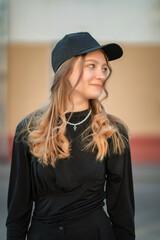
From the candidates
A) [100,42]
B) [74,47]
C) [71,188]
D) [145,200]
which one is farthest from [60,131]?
[100,42]

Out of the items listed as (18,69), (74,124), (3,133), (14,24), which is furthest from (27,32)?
(74,124)

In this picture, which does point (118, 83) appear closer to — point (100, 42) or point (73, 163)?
point (100, 42)

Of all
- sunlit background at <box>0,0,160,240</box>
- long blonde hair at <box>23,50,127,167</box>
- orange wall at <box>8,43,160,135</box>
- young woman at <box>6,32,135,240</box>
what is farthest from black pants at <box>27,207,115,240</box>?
orange wall at <box>8,43,160,135</box>

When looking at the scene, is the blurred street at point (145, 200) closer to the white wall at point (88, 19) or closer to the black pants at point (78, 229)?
the black pants at point (78, 229)

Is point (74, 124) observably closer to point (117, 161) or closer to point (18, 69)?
point (117, 161)

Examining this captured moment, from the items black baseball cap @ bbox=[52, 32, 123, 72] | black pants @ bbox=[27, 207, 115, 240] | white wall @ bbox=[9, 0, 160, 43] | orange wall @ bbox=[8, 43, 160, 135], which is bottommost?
black pants @ bbox=[27, 207, 115, 240]

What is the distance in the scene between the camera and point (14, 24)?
28.1 feet

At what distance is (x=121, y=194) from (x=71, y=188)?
0.32m

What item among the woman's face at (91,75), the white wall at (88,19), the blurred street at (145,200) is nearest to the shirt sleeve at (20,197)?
the woman's face at (91,75)

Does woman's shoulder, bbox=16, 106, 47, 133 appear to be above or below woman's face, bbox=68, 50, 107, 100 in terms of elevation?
below

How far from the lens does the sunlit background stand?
8.48 m

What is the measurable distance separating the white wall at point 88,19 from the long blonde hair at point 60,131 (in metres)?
7.04

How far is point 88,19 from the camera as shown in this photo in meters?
8.53

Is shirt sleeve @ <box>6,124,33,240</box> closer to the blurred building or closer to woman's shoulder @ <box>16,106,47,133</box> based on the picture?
woman's shoulder @ <box>16,106,47,133</box>
